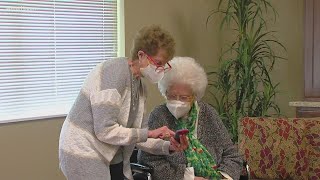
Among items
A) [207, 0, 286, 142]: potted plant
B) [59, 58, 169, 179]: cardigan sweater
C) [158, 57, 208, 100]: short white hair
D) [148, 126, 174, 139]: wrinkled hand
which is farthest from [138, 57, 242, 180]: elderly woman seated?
[207, 0, 286, 142]: potted plant

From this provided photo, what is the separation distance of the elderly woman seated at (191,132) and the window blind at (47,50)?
3.28 ft

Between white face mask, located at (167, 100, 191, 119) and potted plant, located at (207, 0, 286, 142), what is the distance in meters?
1.33

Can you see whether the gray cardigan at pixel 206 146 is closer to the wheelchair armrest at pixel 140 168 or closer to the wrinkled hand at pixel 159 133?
the wheelchair armrest at pixel 140 168

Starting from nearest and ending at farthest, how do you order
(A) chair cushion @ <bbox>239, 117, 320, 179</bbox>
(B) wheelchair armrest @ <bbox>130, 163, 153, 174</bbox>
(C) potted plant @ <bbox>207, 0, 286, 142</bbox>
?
(B) wheelchair armrest @ <bbox>130, 163, 153, 174</bbox>, (A) chair cushion @ <bbox>239, 117, 320, 179</bbox>, (C) potted plant @ <bbox>207, 0, 286, 142</bbox>

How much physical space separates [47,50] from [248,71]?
1635mm

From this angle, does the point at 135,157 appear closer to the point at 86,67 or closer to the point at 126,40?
the point at 86,67

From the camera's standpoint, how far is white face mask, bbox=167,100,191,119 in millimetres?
2471

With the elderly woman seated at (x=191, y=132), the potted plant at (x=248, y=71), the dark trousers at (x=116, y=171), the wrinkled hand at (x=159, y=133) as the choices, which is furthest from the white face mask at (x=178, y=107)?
the potted plant at (x=248, y=71)

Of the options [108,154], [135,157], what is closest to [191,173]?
[135,157]

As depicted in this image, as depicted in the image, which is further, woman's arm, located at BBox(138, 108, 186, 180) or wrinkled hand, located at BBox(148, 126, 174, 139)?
woman's arm, located at BBox(138, 108, 186, 180)

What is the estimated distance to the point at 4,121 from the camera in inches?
112

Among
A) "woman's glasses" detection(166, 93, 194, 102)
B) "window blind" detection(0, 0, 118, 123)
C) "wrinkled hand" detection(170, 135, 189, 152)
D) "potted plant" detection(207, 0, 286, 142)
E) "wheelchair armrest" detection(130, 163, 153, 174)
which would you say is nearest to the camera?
"wrinkled hand" detection(170, 135, 189, 152)

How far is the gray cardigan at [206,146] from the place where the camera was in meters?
2.43

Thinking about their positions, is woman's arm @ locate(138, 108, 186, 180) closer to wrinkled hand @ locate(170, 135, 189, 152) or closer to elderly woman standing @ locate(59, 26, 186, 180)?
wrinkled hand @ locate(170, 135, 189, 152)
